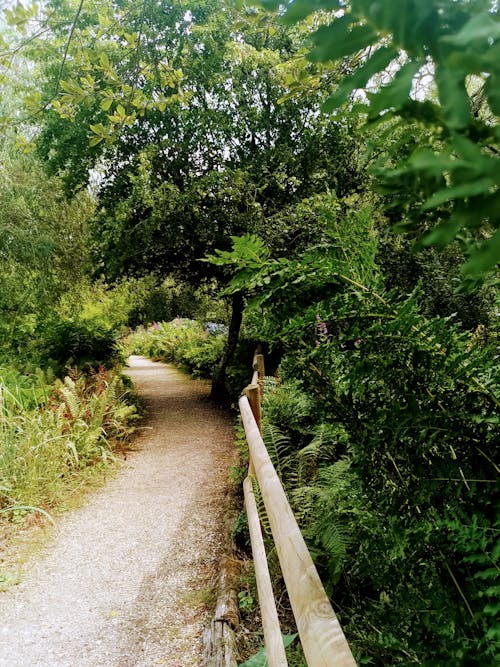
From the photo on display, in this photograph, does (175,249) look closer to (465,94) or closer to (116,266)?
(116,266)

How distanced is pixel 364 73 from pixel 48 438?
17.5 ft

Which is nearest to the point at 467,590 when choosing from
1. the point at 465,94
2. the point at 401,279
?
the point at 465,94

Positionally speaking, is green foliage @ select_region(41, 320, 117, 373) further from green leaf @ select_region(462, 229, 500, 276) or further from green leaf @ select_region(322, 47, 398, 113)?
green leaf @ select_region(462, 229, 500, 276)

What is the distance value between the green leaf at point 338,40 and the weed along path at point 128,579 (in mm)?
3146

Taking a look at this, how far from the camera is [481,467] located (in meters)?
0.97

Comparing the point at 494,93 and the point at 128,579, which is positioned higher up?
the point at 494,93

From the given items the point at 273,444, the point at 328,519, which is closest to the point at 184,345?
the point at 273,444

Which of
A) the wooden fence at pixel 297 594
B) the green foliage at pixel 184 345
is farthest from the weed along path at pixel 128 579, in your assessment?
the green foliage at pixel 184 345

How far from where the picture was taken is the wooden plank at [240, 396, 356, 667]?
81 centimetres

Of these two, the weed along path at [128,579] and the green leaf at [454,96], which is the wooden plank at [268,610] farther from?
the green leaf at [454,96]

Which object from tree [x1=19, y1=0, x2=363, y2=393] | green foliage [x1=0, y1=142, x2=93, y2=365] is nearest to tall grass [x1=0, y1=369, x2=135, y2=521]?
green foliage [x1=0, y1=142, x2=93, y2=365]

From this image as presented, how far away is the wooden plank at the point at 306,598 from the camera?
2.65 ft

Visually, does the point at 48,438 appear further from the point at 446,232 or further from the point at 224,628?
the point at 446,232

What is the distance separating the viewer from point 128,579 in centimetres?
347
